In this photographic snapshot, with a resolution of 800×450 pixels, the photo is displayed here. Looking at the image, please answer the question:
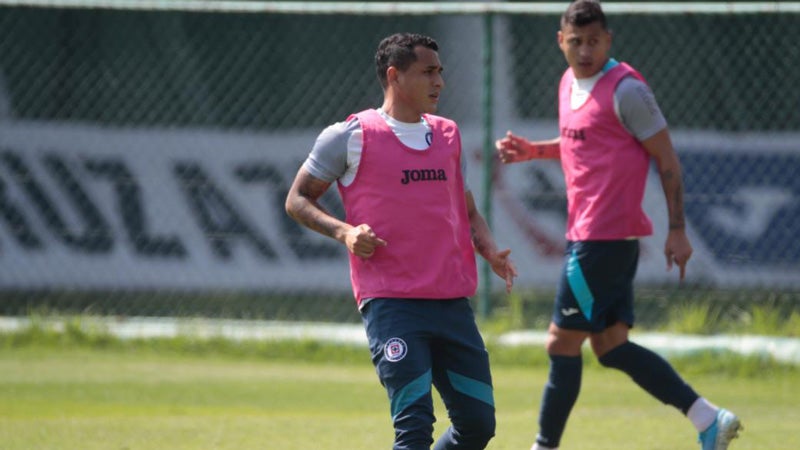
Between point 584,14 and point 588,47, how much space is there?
148 mm

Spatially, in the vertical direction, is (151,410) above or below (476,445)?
below

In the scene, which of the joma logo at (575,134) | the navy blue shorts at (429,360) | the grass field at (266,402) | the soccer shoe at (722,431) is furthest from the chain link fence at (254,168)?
the navy blue shorts at (429,360)

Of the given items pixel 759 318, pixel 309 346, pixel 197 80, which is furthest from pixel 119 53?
pixel 759 318

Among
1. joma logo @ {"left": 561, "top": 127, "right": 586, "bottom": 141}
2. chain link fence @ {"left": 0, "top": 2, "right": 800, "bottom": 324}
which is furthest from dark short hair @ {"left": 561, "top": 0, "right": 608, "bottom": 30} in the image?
chain link fence @ {"left": 0, "top": 2, "right": 800, "bottom": 324}

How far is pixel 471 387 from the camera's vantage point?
524 cm

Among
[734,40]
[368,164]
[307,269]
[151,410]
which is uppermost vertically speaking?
[368,164]

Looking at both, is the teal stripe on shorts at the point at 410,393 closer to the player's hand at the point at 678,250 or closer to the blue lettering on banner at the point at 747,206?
the player's hand at the point at 678,250

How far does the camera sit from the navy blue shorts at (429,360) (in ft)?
16.7

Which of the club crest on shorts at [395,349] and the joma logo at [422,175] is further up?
the joma logo at [422,175]

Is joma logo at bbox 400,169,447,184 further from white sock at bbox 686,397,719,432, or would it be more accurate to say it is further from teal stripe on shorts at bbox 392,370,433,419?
white sock at bbox 686,397,719,432

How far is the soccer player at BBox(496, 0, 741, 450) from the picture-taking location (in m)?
6.40

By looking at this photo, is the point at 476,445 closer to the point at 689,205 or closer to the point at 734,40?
the point at 689,205

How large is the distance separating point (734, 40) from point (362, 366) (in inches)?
196

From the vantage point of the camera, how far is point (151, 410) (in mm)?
7949
